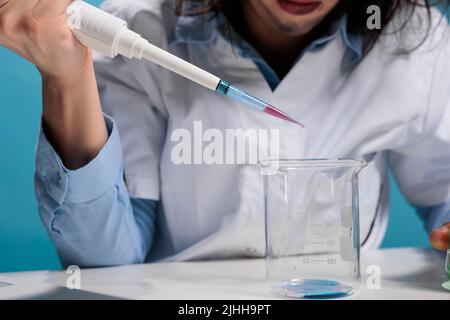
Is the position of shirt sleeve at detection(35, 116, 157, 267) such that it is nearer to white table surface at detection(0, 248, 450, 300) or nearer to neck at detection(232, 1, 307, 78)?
white table surface at detection(0, 248, 450, 300)

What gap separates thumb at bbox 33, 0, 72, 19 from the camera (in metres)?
0.67

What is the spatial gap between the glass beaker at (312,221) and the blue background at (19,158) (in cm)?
54

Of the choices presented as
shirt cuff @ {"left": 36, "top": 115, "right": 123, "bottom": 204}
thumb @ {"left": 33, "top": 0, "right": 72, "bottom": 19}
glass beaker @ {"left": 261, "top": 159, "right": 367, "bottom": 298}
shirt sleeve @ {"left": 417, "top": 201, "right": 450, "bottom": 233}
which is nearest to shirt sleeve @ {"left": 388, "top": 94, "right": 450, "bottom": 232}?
shirt sleeve @ {"left": 417, "top": 201, "right": 450, "bottom": 233}

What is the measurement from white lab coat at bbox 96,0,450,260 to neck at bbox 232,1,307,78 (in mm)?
53

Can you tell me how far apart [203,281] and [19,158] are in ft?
1.63

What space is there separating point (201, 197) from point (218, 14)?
26 centimetres

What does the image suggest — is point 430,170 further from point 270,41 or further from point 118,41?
point 118,41

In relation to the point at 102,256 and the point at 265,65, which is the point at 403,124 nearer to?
the point at 265,65

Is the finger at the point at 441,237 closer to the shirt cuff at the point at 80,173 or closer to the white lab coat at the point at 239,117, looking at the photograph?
the white lab coat at the point at 239,117

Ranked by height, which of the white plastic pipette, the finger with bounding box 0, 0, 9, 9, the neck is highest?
the neck

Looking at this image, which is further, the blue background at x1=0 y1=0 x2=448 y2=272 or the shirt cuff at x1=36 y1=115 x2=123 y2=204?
the blue background at x1=0 y1=0 x2=448 y2=272

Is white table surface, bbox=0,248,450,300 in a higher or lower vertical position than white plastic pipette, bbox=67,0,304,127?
lower
